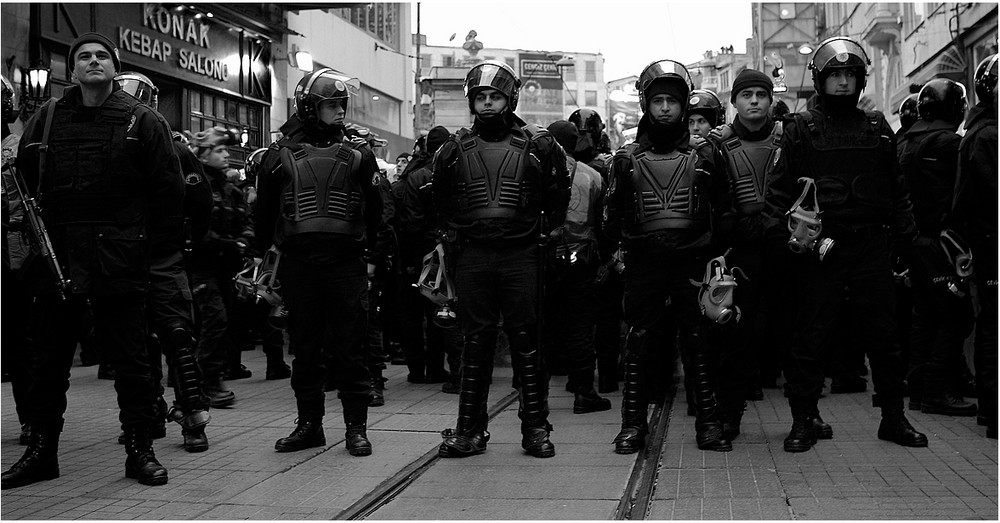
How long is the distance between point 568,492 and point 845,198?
2257mm

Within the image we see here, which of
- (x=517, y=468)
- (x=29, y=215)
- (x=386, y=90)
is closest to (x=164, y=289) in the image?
(x=29, y=215)

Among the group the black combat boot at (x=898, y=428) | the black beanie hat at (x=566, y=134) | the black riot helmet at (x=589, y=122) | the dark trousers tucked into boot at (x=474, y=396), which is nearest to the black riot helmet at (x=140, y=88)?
the dark trousers tucked into boot at (x=474, y=396)

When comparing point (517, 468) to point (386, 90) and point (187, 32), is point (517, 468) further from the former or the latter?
point (386, 90)

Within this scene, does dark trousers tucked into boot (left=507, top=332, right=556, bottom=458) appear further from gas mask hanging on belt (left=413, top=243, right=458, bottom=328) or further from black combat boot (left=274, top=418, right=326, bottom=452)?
black combat boot (left=274, top=418, right=326, bottom=452)

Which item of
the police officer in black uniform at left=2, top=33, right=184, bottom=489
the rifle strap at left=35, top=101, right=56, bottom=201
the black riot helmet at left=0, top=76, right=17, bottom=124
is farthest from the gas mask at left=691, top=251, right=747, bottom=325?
the black riot helmet at left=0, top=76, right=17, bottom=124

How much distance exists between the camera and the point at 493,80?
242 inches

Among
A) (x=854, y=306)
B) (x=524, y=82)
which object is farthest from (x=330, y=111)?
(x=524, y=82)

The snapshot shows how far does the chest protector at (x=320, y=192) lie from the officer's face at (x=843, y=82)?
8.62ft

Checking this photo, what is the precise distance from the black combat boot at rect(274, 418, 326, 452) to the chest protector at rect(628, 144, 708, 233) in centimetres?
209

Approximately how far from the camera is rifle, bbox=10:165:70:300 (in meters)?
5.28

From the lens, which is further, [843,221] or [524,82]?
[524,82]

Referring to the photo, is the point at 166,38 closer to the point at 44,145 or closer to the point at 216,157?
the point at 216,157

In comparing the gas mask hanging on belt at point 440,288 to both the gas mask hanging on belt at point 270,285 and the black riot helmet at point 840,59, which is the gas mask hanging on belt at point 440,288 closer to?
the gas mask hanging on belt at point 270,285

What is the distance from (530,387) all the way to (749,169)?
1957 millimetres
